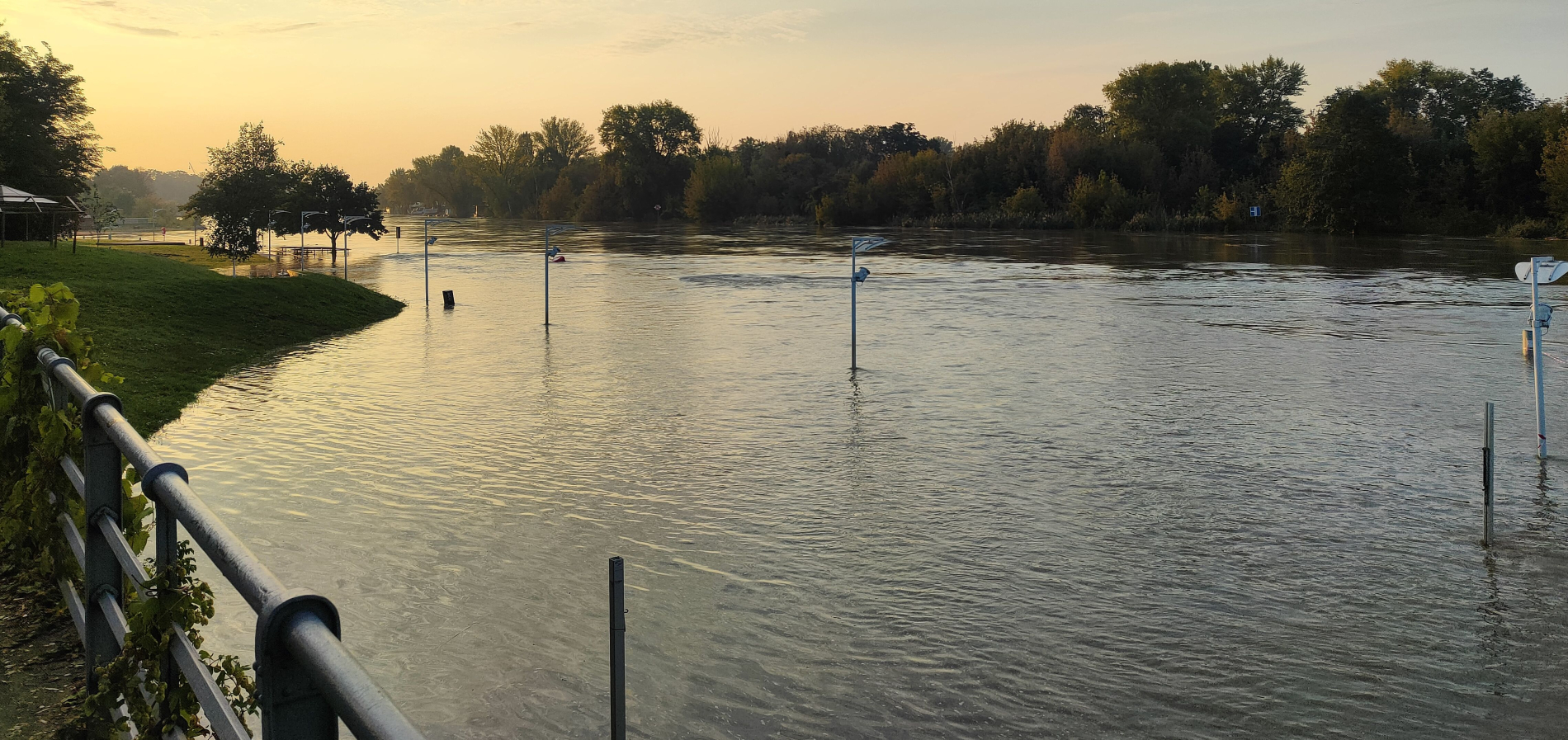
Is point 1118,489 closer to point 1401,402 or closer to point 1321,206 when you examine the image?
point 1401,402

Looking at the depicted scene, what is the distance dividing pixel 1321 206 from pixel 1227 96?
42367mm

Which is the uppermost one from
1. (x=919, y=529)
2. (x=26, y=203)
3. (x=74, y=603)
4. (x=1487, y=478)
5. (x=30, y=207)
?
(x=26, y=203)

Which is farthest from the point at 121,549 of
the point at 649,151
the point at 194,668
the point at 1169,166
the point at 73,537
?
the point at 649,151

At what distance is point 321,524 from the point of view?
444 inches

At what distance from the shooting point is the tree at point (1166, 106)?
11469cm

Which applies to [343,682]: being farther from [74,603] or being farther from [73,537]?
[74,603]

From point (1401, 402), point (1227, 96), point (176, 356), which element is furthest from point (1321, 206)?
point (176, 356)

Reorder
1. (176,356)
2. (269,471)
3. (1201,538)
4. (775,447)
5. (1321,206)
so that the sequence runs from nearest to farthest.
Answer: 1. (1201,538)
2. (269,471)
3. (775,447)
4. (176,356)
5. (1321,206)

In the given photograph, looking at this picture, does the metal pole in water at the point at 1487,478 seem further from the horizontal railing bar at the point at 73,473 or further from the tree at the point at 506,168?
the tree at the point at 506,168

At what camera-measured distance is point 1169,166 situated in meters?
112

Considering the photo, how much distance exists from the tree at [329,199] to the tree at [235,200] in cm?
398

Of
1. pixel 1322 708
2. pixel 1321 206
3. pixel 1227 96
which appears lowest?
pixel 1322 708

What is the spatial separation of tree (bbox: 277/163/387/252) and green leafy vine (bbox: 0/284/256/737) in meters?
66.5

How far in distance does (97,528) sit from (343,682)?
104 inches
